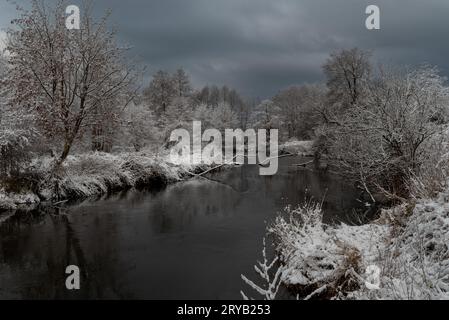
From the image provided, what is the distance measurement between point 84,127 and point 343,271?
52.8 ft

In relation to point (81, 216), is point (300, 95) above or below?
above

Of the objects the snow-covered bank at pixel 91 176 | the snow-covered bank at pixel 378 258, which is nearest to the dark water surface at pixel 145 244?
the snow-covered bank at pixel 91 176

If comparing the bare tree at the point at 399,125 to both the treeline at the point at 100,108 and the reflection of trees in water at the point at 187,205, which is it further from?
the reflection of trees in water at the point at 187,205

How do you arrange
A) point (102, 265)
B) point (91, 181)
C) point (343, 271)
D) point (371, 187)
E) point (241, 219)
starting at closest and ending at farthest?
point (343, 271)
point (102, 265)
point (241, 219)
point (371, 187)
point (91, 181)

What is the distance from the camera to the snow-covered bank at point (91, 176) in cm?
1602

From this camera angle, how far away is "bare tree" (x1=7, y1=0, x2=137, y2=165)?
57.5 ft

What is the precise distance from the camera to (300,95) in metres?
87.7

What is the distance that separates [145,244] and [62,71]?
11.5 meters

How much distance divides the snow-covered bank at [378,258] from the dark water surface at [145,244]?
134 centimetres

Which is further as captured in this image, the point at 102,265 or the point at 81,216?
the point at 81,216

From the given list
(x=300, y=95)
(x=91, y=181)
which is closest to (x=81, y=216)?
(x=91, y=181)

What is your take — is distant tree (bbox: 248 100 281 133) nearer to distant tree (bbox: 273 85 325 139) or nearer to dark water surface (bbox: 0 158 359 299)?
distant tree (bbox: 273 85 325 139)

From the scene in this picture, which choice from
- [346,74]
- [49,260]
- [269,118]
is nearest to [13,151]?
[49,260]

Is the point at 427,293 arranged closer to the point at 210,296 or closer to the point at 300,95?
the point at 210,296
